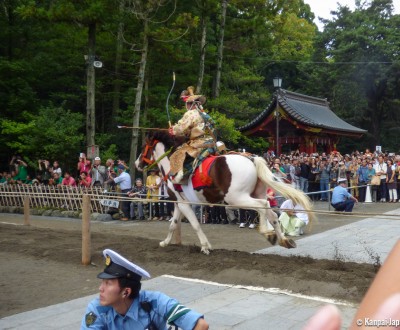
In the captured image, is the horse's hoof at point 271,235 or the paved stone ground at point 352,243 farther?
the paved stone ground at point 352,243

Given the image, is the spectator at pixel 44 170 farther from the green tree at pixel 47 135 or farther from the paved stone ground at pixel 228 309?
the paved stone ground at pixel 228 309

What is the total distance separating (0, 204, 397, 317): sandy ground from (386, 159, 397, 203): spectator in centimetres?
811

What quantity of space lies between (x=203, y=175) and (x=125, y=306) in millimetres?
5186

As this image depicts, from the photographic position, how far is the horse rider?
8.35 m

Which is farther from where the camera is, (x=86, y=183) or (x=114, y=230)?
(x=86, y=183)

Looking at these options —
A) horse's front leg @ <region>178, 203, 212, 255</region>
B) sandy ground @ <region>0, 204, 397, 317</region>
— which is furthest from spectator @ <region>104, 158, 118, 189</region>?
horse's front leg @ <region>178, 203, 212, 255</region>

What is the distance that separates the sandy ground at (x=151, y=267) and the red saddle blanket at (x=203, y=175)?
1193 millimetres

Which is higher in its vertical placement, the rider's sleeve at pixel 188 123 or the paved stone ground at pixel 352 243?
the rider's sleeve at pixel 188 123

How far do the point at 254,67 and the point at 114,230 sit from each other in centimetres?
2210

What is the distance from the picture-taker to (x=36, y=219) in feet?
51.5

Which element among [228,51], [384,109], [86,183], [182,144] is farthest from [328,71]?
[182,144]

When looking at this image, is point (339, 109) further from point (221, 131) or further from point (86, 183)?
point (86, 183)

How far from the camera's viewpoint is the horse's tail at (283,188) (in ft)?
24.3

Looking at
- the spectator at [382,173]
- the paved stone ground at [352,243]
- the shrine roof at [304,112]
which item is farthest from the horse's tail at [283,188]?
the shrine roof at [304,112]
